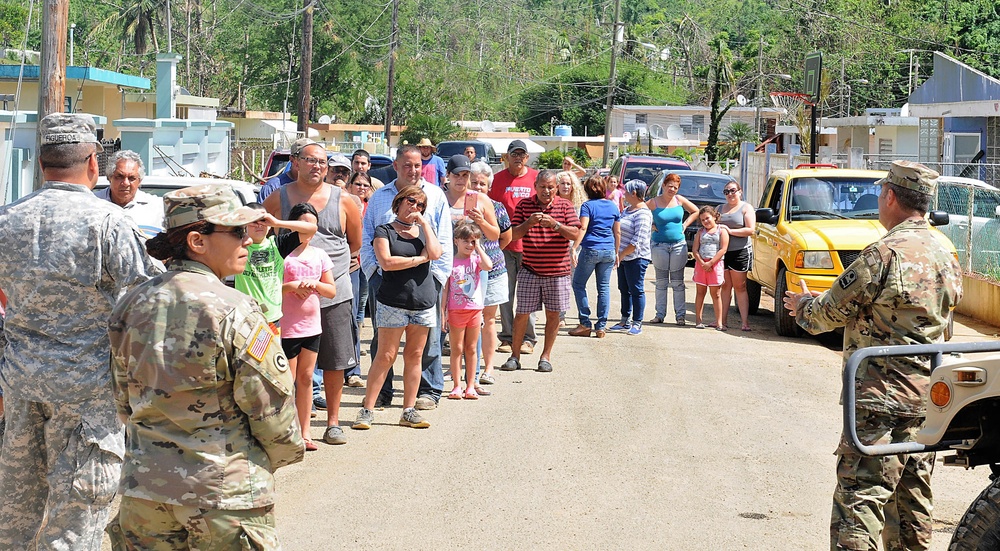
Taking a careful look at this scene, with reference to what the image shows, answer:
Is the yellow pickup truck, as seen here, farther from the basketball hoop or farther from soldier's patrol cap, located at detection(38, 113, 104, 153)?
the basketball hoop

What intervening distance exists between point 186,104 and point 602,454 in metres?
33.8

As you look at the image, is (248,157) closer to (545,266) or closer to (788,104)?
(545,266)

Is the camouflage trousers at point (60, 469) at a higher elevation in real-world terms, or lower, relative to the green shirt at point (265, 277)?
lower

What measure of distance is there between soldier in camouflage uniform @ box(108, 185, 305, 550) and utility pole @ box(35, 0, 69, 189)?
8945 mm

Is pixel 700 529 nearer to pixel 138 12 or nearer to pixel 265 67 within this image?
pixel 138 12

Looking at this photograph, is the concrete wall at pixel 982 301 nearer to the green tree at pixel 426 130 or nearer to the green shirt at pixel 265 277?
the green shirt at pixel 265 277

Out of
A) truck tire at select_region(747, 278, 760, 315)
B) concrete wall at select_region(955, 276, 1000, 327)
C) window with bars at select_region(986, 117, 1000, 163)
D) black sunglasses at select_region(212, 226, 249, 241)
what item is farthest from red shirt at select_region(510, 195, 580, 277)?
window with bars at select_region(986, 117, 1000, 163)

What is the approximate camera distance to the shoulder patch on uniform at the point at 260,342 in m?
3.52

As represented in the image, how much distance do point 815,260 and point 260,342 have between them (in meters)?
10.5

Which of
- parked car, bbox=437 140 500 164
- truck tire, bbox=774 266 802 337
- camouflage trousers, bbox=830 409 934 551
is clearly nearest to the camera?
camouflage trousers, bbox=830 409 934 551

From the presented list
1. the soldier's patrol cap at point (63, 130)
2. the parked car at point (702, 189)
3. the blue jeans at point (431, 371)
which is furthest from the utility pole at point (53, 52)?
the parked car at point (702, 189)

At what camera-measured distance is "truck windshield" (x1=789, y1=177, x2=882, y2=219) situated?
14.2 metres

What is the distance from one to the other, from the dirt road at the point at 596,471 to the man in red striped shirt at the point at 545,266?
38 cm

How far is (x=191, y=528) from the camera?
11.7 ft
